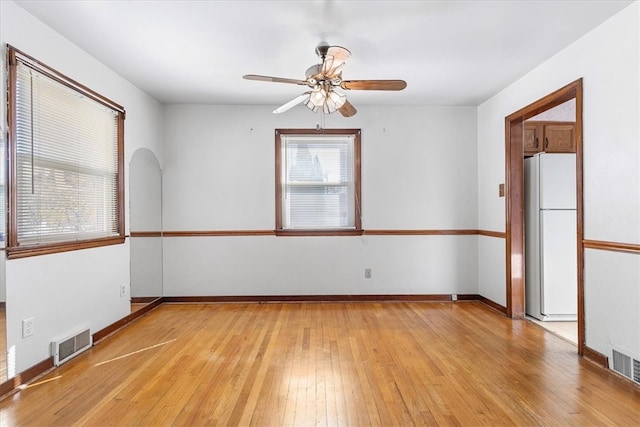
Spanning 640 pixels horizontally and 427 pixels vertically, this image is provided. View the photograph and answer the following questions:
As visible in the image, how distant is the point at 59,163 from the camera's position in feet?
9.61

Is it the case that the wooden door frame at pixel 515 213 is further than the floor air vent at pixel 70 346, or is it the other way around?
the wooden door frame at pixel 515 213

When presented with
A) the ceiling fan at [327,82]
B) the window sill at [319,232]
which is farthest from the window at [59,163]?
the window sill at [319,232]

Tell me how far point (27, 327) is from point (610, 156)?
14.2ft

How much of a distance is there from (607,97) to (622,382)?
2.02 metres

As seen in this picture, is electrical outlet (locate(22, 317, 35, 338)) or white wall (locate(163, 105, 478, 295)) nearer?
electrical outlet (locate(22, 317, 35, 338))

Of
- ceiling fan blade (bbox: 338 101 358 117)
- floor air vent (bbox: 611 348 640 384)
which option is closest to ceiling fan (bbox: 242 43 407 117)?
ceiling fan blade (bbox: 338 101 358 117)

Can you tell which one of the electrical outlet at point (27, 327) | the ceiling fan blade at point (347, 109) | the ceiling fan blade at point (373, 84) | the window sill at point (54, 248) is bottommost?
the electrical outlet at point (27, 327)

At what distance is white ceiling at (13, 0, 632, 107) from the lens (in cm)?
251

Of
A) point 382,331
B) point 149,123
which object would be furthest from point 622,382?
point 149,123

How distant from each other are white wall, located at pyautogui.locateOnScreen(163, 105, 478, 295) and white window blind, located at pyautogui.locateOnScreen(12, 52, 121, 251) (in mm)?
1155

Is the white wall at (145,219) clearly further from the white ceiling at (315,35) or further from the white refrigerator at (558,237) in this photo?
the white refrigerator at (558,237)

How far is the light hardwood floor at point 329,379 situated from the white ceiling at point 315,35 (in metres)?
2.54

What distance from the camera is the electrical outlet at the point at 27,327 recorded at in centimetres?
253

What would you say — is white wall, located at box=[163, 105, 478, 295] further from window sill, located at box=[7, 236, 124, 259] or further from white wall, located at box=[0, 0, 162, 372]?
window sill, located at box=[7, 236, 124, 259]
